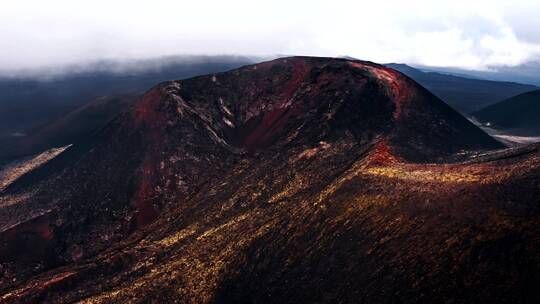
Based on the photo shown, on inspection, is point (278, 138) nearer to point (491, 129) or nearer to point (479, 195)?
point (479, 195)

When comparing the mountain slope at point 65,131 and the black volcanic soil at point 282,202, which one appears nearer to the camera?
the black volcanic soil at point 282,202

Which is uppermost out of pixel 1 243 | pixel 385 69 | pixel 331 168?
pixel 385 69

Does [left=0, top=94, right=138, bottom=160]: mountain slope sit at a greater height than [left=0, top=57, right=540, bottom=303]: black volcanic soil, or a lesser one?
lesser

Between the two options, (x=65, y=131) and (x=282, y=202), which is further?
(x=65, y=131)

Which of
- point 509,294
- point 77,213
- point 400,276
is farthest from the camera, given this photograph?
point 77,213

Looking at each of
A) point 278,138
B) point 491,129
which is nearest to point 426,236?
point 278,138

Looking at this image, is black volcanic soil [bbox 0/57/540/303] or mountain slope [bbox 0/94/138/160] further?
mountain slope [bbox 0/94/138/160]

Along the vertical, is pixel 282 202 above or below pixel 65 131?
above

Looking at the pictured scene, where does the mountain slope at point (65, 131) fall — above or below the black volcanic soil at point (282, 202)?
below
